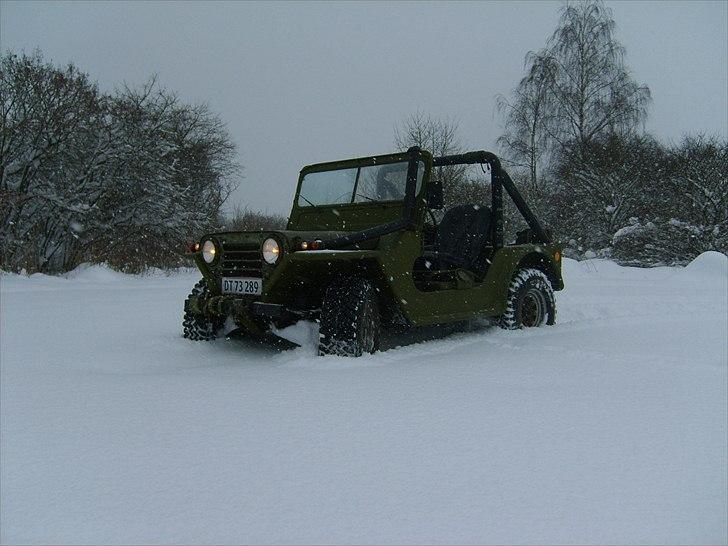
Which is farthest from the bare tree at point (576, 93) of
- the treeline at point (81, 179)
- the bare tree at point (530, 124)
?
the treeline at point (81, 179)

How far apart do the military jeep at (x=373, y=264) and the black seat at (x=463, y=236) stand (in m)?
0.01

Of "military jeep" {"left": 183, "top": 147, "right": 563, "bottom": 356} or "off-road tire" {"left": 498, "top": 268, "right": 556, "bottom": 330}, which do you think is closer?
"military jeep" {"left": 183, "top": 147, "right": 563, "bottom": 356}

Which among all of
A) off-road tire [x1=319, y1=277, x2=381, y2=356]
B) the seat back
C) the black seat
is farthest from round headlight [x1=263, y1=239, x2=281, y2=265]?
the seat back

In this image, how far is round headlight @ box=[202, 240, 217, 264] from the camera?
14.8 ft

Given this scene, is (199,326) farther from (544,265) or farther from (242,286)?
(544,265)

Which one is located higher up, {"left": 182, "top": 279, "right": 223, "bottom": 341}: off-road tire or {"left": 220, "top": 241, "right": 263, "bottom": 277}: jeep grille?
{"left": 220, "top": 241, "right": 263, "bottom": 277}: jeep grille

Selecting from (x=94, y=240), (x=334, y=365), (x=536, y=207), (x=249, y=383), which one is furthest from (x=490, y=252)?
(x=536, y=207)

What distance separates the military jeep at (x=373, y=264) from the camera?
4.09m

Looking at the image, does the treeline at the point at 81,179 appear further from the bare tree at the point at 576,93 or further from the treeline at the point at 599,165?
the bare tree at the point at 576,93

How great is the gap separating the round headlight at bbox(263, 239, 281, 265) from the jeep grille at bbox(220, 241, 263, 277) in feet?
0.35

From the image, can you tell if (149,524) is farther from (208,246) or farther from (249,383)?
(208,246)

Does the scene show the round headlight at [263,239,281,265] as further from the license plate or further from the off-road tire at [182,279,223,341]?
the off-road tire at [182,279,223,341]

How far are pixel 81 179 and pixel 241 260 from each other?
33.7ft

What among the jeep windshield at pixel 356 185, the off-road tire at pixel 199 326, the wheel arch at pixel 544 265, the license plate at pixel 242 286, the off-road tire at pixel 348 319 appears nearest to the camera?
the off-road tire at pixel 348 319
